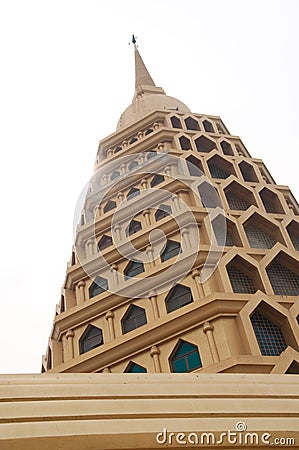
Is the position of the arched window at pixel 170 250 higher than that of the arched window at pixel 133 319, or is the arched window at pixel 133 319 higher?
the arched window at pixel 170 250

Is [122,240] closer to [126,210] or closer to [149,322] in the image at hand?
[126,210]

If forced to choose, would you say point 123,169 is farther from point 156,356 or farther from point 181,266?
point 156,356

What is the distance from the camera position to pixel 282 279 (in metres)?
16.0

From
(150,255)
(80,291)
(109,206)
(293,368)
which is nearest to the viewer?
(293,368)

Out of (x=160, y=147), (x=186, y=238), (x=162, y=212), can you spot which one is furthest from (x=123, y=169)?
(x=186, y=238)

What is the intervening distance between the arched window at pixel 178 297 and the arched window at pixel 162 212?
3.73m

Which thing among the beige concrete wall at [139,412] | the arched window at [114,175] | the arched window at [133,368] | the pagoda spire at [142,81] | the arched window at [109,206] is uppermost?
the pagoda spire at [142,81]

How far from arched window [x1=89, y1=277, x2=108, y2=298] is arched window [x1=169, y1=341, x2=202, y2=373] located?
4.22 meters

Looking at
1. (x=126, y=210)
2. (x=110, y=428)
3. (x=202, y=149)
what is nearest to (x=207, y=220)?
(x=126, y=210)

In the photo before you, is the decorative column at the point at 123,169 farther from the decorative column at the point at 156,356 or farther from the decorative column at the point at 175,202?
the decorative column at the point at 156,356

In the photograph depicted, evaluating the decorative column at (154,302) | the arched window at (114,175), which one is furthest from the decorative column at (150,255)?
the arched window at (114,175)

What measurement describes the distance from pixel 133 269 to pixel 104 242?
258cm

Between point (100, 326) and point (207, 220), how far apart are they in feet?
14.3

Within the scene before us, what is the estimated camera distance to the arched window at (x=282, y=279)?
619 inches
